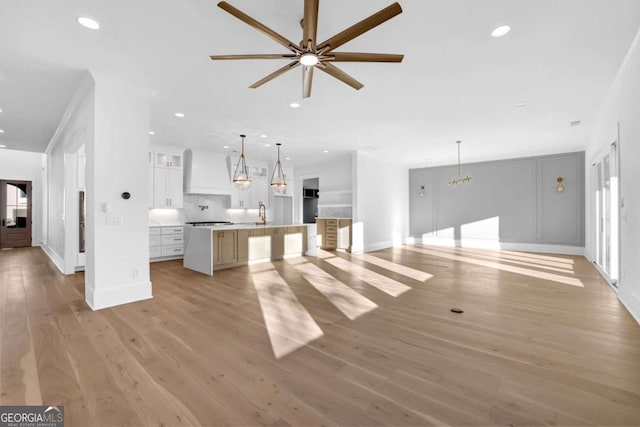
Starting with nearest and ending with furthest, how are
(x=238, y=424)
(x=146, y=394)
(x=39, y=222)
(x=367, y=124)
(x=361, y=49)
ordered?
(x=238, y=424) < (x=146, y=394) < (x=361, y=49) < (x=367, y=124) < (x=39, y=222)

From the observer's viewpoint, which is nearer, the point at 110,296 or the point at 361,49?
the point at 361,49

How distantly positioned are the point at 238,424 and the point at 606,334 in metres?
3.34

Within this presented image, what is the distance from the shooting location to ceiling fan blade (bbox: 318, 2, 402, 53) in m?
1.81

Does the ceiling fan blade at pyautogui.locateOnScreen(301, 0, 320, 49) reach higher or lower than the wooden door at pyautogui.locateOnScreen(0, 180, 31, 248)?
higher

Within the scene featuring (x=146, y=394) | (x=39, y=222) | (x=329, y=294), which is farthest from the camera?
(x=39, y=222)

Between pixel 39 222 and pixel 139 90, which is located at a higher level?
pixel 139 90

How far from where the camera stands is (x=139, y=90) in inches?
146

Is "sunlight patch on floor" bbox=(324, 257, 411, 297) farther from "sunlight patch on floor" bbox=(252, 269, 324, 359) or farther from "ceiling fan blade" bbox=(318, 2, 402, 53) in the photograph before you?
"ceiling fan blade" bbox=(318, 2, 402, 53)

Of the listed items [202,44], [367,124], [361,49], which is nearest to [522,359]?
[361,49]

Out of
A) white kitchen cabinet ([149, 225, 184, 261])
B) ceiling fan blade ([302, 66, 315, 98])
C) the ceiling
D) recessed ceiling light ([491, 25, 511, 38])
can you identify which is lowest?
white kitchen cabinet ([149, 225, 184, 261])

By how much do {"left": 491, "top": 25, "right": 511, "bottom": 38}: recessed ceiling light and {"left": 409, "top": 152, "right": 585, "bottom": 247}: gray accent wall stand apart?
7049mm

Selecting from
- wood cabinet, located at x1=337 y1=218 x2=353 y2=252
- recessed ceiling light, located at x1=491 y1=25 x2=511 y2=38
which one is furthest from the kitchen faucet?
recessed ceiling light, located at x1=491 y1=25 x2=511 y2=38

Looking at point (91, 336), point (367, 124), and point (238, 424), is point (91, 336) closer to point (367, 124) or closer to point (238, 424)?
point (238, 424)

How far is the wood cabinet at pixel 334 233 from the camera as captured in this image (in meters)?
8.27
